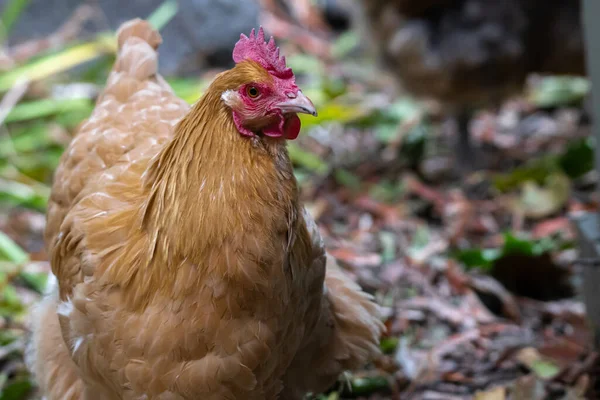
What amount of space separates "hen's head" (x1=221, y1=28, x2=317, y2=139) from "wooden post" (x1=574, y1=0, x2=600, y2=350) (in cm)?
127

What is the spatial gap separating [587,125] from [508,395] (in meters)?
3.37

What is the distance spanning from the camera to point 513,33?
175 inches

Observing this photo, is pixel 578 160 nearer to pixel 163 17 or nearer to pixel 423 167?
pixel 423 167

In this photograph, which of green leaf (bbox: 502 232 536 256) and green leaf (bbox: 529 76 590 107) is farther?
green leaf (bbox: 529 76 590 107)

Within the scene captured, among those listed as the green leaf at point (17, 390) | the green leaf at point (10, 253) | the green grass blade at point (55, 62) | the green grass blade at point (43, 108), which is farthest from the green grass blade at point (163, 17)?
the green leaf at point (17, 390)

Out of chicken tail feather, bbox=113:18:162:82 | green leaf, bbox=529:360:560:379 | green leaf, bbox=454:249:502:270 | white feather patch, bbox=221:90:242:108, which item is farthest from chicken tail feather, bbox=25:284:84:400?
green leaf, bbox=454:249:502:270

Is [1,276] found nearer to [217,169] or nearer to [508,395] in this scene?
[217,169]

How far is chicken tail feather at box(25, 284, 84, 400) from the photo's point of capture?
2115 mm

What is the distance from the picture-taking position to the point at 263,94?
1.68 meters

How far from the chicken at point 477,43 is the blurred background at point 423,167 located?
11 mm

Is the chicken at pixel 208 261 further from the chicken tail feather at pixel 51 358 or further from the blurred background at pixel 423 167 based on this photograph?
the blurred background at pixel 423 167

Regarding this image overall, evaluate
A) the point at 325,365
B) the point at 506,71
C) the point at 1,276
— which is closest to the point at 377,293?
the point at 325,365

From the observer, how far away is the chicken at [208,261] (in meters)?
1.71

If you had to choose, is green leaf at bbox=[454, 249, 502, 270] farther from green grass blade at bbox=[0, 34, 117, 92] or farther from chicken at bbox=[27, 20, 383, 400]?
green grass blade at bbox=[0, 34, 117, 92]
